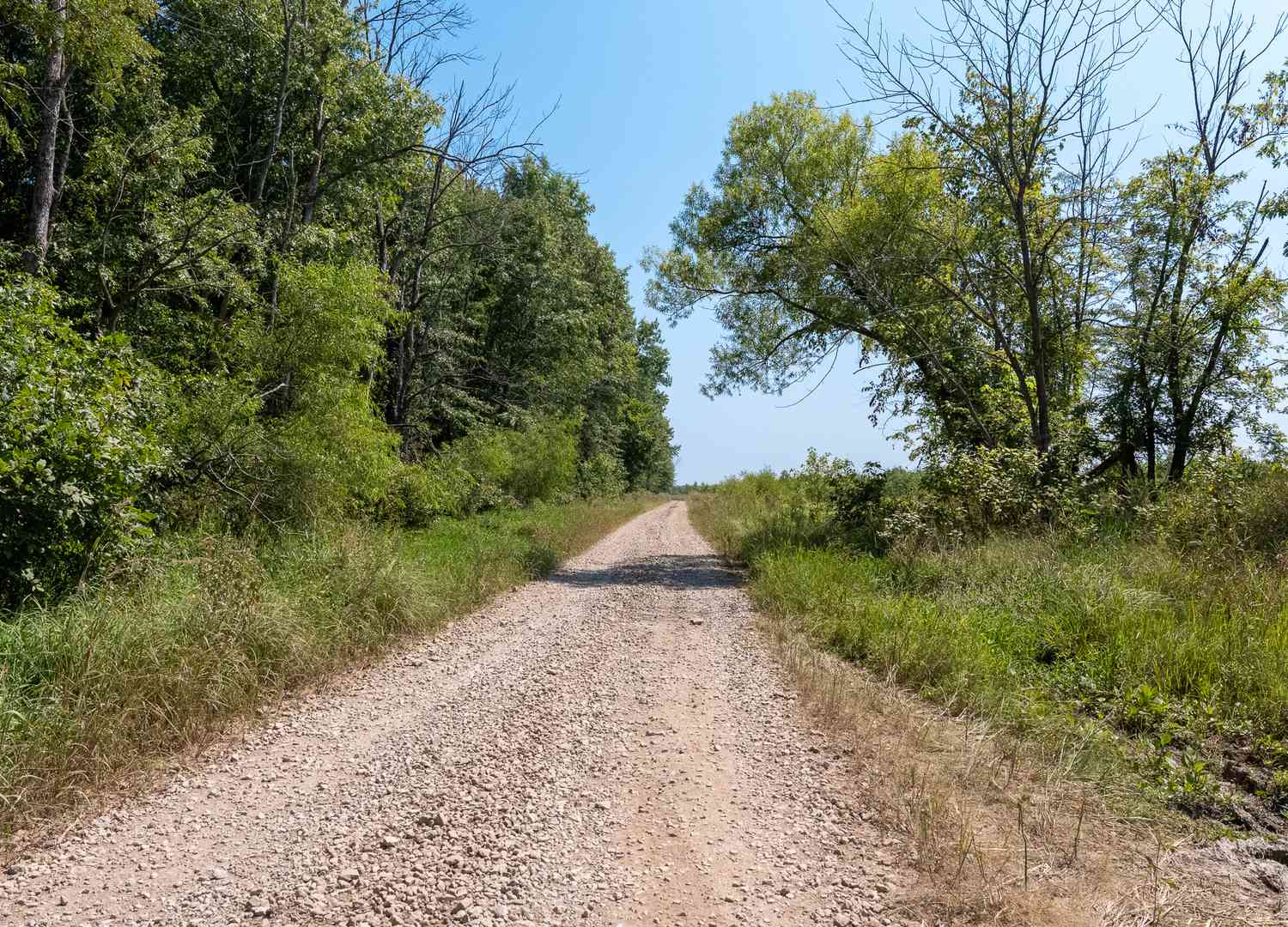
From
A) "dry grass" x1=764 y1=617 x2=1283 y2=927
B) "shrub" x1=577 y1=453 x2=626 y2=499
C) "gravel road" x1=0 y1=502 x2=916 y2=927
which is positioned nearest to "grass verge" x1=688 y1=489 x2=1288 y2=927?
"dry grass" x1=764 y1=617 x2=1283 y2=927

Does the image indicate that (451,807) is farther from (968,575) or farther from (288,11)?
(288,11)

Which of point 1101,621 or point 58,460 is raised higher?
point 58,460

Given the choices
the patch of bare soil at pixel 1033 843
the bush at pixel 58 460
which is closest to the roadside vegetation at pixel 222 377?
Answer: the bush at pixel 58 460

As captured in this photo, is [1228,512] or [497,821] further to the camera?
[1228,512]

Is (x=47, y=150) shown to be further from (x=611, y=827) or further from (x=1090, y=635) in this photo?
(x=1090, y=635)

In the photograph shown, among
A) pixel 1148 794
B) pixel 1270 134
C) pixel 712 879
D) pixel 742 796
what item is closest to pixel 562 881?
pixel 712 879

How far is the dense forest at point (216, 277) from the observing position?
18.1 ft

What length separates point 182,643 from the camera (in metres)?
4.68

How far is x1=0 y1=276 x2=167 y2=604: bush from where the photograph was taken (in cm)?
495

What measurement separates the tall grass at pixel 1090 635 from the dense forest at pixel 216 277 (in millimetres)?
7153

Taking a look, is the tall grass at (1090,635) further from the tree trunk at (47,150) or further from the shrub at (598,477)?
the shrub at (598,477)

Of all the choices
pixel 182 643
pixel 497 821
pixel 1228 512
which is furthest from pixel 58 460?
pixel 1228 512

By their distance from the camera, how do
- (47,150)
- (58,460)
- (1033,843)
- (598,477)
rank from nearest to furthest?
(1033,843) → (58,460) → (47,150) → (598,477)

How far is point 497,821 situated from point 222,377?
9.24 metres
